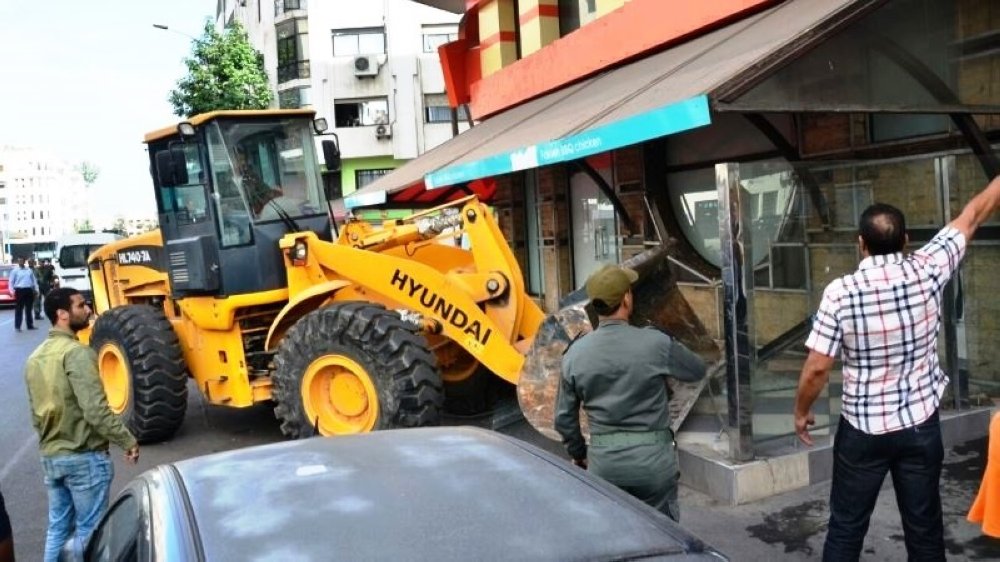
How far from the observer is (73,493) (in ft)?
14.5

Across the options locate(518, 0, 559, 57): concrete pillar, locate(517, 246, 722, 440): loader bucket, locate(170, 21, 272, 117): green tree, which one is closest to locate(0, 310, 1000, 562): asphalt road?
locate(517, 246, 722, 440): loader bucket

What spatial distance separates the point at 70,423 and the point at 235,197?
352cm

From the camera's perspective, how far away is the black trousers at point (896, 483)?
3.36 metres

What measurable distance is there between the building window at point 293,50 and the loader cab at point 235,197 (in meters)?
27.5

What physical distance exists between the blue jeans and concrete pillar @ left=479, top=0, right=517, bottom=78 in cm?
986

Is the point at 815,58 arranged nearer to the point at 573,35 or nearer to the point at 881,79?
the point at 881,79

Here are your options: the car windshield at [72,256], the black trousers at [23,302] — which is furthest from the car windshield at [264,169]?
the car windshield at [72,256]

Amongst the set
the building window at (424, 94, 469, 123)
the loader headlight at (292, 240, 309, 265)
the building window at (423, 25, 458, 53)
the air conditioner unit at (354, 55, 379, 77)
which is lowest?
the loader headlight at (292, 240, 309, 265)

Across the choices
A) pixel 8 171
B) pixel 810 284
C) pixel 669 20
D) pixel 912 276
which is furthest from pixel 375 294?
pixel 8 171

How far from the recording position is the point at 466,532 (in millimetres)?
1966

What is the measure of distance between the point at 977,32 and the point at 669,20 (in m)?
3.11

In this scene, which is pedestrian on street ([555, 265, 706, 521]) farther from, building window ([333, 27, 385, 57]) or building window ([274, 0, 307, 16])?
building window ([274, 0, 307, 16])

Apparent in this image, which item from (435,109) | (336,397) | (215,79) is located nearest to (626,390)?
(336,397)

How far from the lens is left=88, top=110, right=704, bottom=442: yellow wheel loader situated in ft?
21.3
